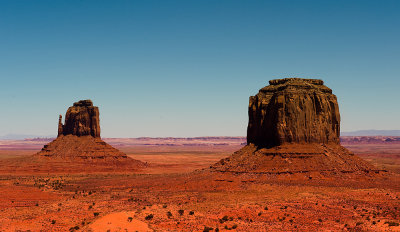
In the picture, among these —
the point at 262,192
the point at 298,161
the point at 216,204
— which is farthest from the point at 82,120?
the point at 216,204

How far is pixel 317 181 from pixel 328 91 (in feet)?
76.7

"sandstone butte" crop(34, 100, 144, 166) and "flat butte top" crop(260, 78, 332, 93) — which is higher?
"flat butte top" crop(260, 78, 332, 93)

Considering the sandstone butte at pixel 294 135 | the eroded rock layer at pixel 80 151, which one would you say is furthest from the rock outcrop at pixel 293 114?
the eroded rock layer at pixel 80 151

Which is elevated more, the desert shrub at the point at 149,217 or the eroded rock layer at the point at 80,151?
the eroded rock layer at the point at 80,151

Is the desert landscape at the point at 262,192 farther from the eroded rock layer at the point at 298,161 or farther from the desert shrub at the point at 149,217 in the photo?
the eroded rock layer at the point at 298,161

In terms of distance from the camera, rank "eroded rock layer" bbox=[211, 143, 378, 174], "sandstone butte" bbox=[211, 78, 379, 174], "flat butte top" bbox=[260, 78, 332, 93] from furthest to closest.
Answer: "flat butte top" bbox=[260, 78, 332, 93] < "sandstone butte" bbox=[211, 78, 379, 174] < "eroded rock layer" bbox=[211, 143, 378, 174]

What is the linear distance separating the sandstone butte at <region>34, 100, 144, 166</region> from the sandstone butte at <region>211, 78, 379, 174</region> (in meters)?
46.4

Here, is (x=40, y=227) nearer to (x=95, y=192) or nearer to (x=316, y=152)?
(x=95, y=192)

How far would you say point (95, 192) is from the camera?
2135 inches

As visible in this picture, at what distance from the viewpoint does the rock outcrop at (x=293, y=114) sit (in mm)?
62938

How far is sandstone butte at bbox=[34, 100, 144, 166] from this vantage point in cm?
10156

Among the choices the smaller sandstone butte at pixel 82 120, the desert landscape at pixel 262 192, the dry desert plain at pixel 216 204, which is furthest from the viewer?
the smaller sandstone butte at pixel 82 120

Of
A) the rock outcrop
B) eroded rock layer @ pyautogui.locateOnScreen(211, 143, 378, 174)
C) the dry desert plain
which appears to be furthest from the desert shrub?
the rock outcrop

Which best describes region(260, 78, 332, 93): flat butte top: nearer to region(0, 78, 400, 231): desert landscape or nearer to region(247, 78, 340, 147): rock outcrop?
region(247, 78, 340, 147): rock outcrop
